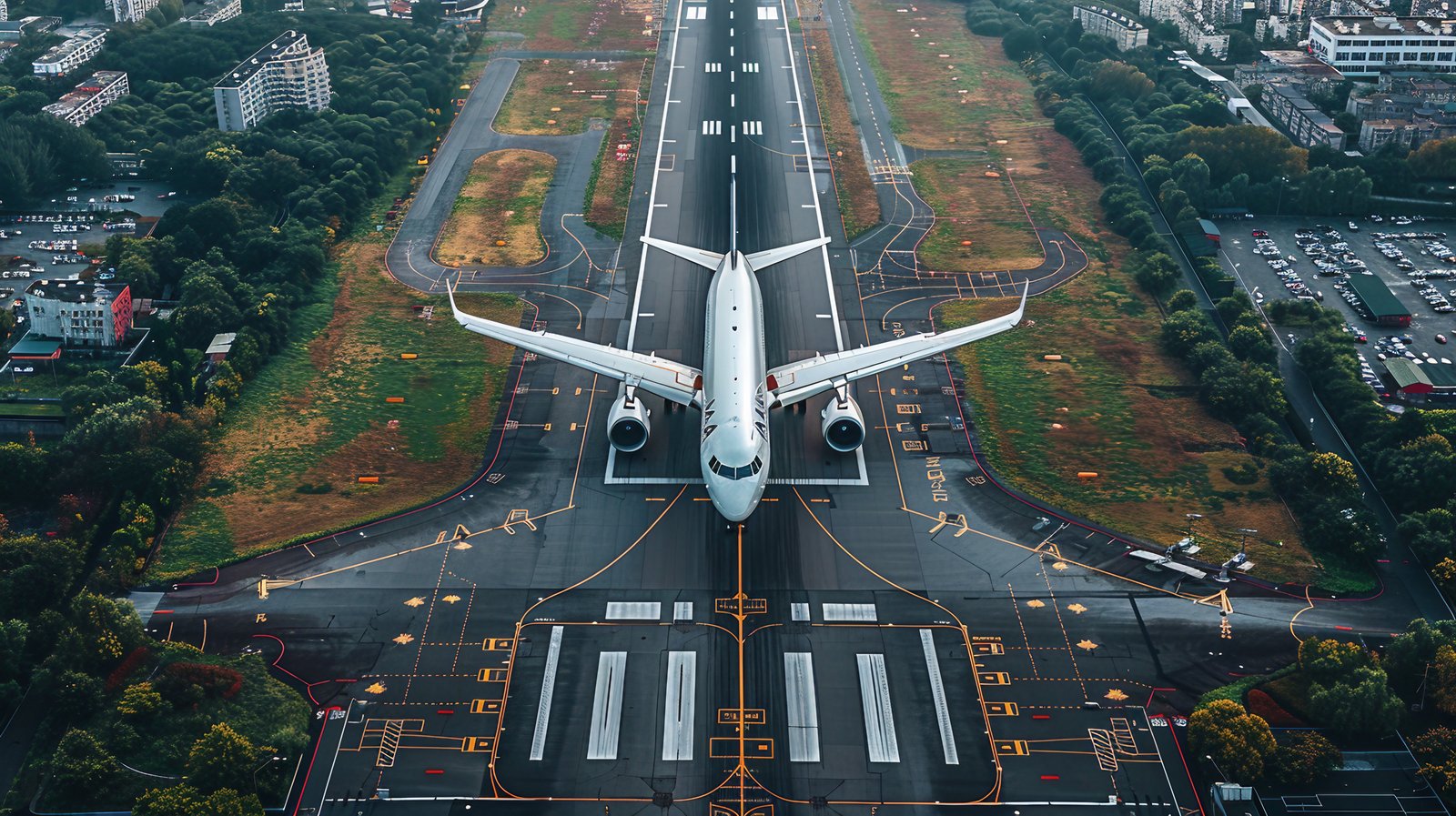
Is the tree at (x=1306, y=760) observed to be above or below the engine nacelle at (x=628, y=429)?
above

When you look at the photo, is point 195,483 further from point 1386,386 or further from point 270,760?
point 1386,386

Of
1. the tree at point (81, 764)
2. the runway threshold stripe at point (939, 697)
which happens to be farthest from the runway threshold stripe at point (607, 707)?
the tree at point (81, 764)

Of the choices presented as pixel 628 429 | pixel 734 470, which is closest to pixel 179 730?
pixel 734 470

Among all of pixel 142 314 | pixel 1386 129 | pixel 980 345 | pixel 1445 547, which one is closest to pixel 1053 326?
pixel 980 345

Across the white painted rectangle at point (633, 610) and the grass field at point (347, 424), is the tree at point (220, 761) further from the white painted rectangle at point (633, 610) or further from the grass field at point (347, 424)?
the white painted rectangle at point (633, 610)

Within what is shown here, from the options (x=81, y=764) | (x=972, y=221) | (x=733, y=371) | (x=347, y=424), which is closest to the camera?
(x=81, y=764)

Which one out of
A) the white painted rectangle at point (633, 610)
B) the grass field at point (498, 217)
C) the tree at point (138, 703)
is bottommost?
the grass field at point (498, 217)

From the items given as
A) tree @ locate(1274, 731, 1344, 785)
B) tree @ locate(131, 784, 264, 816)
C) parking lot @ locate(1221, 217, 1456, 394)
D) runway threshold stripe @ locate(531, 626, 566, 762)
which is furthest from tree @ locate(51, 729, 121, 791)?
parking lot @ locate(1221, 217, 1456, 394)

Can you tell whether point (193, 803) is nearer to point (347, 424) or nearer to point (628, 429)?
point (628, 429)
